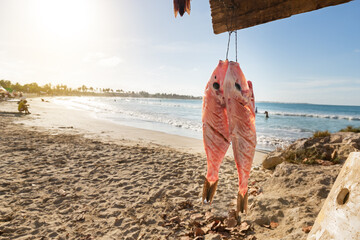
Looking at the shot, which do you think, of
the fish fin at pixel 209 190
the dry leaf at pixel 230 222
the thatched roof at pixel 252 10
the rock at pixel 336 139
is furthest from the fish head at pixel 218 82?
the rock at pixel 336 139

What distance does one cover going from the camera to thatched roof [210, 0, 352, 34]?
5.52 ft

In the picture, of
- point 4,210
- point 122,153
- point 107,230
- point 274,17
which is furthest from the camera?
point 122,153

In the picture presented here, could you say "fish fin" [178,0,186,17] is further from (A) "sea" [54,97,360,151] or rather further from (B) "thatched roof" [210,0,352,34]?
(A) "sea" [54,97,360,151]

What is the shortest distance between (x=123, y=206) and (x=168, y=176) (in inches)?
78.4

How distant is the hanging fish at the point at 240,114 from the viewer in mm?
1929

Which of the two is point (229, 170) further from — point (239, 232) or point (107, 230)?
point (107, 230)

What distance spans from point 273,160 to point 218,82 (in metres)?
6.24

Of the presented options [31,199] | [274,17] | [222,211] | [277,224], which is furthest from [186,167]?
[274,17]

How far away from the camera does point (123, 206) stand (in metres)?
4.61

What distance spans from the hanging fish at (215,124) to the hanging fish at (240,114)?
128 millimetres

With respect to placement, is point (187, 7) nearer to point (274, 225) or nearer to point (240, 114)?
point (240, 114)

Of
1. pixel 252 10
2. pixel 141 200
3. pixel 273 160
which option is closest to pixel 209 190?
pixel 252 10

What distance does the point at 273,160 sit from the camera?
7246mm

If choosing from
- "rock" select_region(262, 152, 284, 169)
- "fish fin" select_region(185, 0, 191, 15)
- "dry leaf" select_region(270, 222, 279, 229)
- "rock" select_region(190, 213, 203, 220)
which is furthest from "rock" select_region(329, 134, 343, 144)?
"fish fin" select_region(185, 0, 191, 15)
